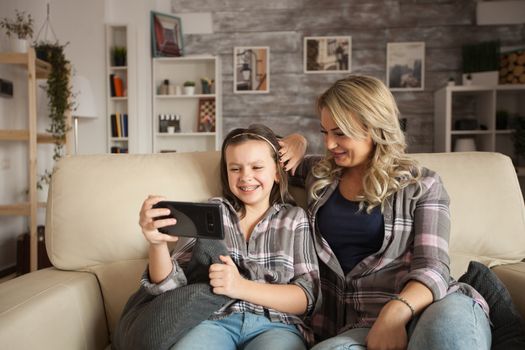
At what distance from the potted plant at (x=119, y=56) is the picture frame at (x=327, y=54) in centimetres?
180

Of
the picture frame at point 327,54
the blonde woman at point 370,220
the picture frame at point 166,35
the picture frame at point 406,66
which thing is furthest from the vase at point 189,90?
the blonde woman at point 370,220

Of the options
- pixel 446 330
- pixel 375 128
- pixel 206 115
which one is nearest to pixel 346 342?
pixel 446 330

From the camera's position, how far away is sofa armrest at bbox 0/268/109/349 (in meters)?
1.05

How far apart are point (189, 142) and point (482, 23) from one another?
3.08 meters

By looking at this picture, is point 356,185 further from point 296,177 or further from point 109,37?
point 109,37

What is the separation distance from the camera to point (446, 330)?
93cm

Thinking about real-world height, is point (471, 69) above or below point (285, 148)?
above

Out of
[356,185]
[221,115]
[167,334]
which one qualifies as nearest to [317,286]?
[356,185]

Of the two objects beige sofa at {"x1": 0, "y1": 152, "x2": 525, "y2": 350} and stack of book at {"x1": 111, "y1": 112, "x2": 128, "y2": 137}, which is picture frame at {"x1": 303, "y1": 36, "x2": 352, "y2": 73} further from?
beige sofa at {"x1": 0, "y1": 152, "x2": 525, "y2": 350}

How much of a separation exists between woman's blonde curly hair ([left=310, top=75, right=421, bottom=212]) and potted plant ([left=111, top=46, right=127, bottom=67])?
380 cm

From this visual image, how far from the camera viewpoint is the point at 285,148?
1471mm

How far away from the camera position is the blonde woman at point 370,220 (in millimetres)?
1173

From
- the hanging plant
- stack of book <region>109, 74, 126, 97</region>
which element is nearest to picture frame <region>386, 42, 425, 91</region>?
stack of book <region>109, 74, 126, 97</region>

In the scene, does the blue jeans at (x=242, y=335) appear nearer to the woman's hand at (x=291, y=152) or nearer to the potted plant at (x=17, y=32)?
the woman's hand at (x=291, y=152)
